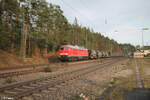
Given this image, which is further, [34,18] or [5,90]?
[34,18]

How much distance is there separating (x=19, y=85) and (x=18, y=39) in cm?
2363

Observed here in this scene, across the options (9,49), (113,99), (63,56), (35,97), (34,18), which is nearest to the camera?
(113,99)

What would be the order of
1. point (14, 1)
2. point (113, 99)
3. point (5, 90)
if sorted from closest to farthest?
point (113, 99), point (5, 90), point (14, 1)

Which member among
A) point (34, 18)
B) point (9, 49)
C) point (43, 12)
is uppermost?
point (43, 12)

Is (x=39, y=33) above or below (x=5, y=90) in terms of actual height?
above

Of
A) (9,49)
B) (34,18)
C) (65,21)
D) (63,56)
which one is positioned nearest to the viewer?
(63,56)

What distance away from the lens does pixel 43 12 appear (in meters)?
28.6

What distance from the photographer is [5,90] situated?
575 cm

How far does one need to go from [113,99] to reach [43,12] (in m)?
27.7

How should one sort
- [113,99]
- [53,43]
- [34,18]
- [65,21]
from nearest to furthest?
[113,99] → [34,18] → [53,43] → [65,21]

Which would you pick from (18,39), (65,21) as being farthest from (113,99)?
(65,21)

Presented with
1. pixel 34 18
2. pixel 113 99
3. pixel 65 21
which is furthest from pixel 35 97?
pixel 65 21

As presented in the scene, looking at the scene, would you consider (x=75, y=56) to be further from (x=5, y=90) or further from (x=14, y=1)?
(x=5, y=90)

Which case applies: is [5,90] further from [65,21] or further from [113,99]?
[65,21]
